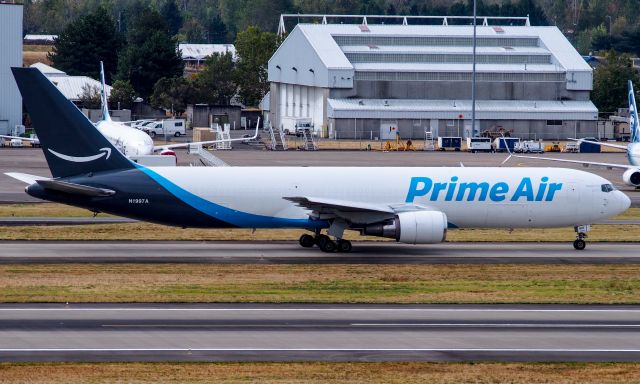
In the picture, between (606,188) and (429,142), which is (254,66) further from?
(606,188)

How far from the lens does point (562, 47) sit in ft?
438

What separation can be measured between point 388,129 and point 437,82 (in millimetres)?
7924

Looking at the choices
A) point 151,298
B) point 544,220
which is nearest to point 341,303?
point 151,298

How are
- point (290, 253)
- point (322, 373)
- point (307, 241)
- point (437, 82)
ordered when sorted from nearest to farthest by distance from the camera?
1. point (322, 373)
2. point (290, 253)
3. point (307, 241)
4. point (437, 82)

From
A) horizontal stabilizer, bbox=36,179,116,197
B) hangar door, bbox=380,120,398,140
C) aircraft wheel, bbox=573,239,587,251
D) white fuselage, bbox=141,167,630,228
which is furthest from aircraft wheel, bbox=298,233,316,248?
hangar door, bbox=380,120,398,140

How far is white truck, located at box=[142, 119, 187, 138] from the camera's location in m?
129

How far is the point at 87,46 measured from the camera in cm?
17225

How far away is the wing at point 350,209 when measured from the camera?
145ft

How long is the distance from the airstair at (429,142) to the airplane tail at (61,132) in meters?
72.2

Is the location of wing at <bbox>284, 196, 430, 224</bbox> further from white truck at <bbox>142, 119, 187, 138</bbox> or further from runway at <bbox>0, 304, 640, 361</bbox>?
white truck at <bbox>142, 119, 187, 138</bbox>

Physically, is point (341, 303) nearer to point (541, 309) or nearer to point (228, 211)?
point (541, 309)

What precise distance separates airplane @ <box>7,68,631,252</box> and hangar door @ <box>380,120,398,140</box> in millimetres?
78040

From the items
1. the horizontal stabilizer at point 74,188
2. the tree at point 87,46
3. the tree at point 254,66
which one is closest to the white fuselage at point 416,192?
the horizontal stabilizer at point 74,188

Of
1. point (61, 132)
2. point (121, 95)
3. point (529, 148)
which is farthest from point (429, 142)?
point (61, 132)
